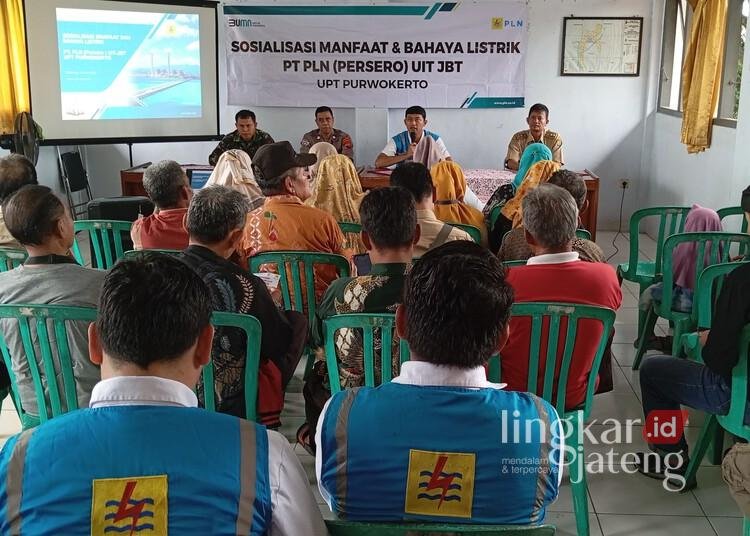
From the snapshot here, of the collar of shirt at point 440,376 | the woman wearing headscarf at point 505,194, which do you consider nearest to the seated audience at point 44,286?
the collar of shirt at point 440,376

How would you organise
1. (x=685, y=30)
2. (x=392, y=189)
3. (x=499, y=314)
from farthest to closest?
(x=685, y=30) → (x=392, y=189) → (x=499, y=314)

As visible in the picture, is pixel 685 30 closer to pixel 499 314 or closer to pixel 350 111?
pixel 350 111

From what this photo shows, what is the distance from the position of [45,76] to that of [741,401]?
550cm

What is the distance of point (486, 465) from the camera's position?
1279mm

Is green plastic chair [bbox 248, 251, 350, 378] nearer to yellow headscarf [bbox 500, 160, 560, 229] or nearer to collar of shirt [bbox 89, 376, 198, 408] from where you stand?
yellow headscarf [bbox 500, 160, 560, 229]

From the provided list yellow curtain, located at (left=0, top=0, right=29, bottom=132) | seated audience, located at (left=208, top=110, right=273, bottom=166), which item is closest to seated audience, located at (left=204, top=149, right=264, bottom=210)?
seated audience, located at (left=208, top=110, right=273, bottom=166)

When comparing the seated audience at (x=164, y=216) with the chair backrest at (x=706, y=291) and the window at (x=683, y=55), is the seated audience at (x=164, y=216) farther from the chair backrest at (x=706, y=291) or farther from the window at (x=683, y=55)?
the window at (x=683, y=55)

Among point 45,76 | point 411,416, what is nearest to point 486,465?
point 411,416

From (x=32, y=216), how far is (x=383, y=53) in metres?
5.14

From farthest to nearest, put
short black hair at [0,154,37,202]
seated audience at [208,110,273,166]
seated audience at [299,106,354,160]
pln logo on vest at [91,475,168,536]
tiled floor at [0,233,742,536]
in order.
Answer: seated audience at [299,106,354,160] → seated audience at [208,110,273,166] → short black hair at [0,154,37,202] → tiled floor at [0,233,742,536] → pln logo on vest at [91,475,168,536]

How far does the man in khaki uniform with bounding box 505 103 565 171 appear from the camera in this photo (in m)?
6.22

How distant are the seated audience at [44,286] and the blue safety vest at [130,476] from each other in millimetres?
1074

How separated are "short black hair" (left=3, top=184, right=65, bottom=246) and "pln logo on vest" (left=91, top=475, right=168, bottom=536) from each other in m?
1.48

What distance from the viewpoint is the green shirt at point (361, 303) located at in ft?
7.13
